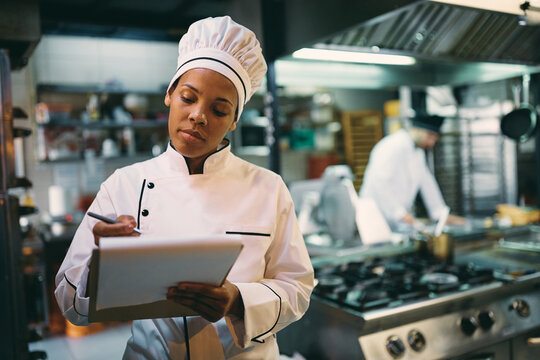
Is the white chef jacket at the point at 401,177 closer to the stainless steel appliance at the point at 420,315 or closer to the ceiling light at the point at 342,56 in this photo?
the ceiling light at the point at 342,56

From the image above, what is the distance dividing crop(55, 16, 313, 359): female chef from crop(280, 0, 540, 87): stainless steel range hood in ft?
3.22

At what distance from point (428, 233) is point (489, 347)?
0.86 m

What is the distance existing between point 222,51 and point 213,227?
20.0 inches

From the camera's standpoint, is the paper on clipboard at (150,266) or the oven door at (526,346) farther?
the oven door at (526,346)

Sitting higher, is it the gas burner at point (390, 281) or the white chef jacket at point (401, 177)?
the white chef jacket at point (401, 177)

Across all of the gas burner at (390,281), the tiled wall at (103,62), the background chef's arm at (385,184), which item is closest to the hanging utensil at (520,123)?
the gas burner at (390,281)

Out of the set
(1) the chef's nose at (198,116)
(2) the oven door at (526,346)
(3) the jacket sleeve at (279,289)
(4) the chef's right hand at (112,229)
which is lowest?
(2) the oven door at (526,346)

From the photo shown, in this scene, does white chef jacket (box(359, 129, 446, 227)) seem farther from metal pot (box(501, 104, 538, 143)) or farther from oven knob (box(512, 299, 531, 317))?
oven knob (box(512, 299, 531, 317))

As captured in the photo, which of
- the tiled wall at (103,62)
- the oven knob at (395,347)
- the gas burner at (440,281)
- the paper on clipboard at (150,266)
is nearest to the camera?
the paper on clipboard at (150,266)

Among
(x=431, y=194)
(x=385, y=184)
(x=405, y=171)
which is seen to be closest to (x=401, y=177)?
(x=405, y=171)

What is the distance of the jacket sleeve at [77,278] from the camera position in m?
1.12

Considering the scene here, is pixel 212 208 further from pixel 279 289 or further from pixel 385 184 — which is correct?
pixel 385 184

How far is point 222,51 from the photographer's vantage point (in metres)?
1.28

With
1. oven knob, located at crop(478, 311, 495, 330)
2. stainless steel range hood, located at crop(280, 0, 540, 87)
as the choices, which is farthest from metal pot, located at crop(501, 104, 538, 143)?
oven knob, located at crop(478, 311, 495, 330)
